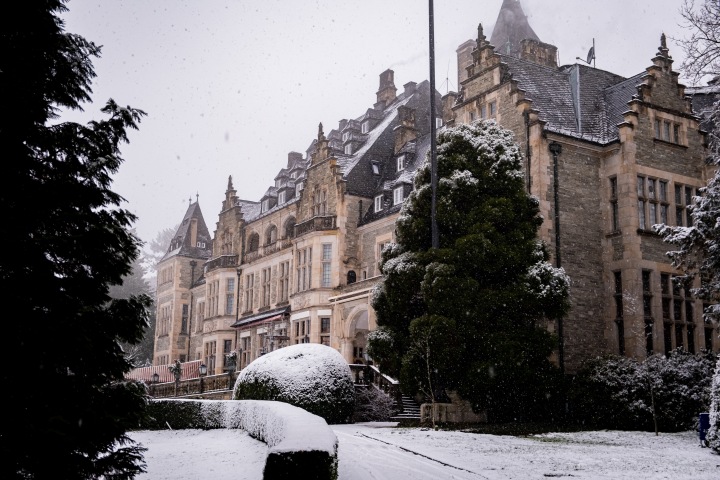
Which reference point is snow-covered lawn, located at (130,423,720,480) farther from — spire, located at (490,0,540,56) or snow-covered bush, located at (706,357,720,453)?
spire, located at (490,0,540,56)

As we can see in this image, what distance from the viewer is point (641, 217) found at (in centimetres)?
2386

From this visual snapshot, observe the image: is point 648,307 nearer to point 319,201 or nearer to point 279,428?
point 279,428

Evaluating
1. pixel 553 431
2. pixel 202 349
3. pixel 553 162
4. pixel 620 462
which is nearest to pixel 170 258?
pixel 202 349

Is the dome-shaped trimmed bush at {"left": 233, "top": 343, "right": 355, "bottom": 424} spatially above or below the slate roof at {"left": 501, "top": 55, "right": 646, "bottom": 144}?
below

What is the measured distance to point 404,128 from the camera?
3797cm

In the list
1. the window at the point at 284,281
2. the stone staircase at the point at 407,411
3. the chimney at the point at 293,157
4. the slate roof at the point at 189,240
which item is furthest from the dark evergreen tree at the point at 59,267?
the slate roof at the point at 189,240

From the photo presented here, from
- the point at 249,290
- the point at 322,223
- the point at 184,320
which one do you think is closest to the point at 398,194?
the point at 322,223

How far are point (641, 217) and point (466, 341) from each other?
29.5 feet

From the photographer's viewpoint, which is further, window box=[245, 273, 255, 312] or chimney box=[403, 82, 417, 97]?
window box=[245, 273, 255, 312]

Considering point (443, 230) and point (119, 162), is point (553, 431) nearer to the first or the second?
point (443, 230)

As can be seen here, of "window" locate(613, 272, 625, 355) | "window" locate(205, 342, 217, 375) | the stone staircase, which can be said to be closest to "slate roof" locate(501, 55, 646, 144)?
"window" locate(613, 272, 625, 355)

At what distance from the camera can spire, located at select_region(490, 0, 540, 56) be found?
55.3 m

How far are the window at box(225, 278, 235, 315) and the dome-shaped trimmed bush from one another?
24540 millimetres

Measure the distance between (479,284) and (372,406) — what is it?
18.8ft
